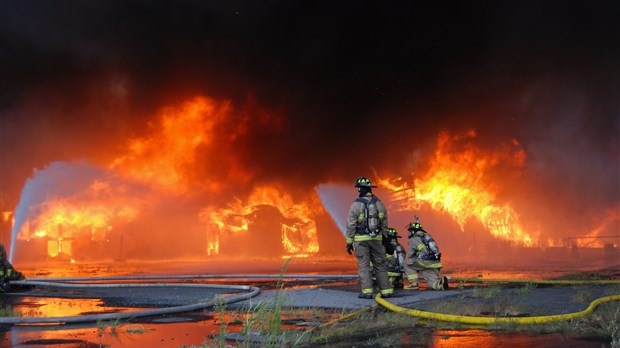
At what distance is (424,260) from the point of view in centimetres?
1028

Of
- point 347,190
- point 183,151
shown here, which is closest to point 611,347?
point 183,151

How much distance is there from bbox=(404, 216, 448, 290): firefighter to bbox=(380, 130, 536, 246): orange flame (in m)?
23.6

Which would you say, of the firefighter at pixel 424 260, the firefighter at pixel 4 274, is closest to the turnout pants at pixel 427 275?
the firefighter at pixel 424 260

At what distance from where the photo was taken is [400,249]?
11.2m

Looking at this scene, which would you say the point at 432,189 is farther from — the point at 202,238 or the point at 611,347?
the point at 611,347

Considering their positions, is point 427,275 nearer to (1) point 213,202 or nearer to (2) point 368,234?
(2) point 368,234

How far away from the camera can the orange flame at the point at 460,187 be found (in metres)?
33.2

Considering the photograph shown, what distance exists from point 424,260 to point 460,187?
25339mm

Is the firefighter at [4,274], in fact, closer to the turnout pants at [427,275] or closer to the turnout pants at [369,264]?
the turnout pants at [369,264]

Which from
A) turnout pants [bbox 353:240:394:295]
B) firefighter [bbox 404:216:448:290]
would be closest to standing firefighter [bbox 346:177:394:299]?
turnout pants [bbox 353:240:394:295]

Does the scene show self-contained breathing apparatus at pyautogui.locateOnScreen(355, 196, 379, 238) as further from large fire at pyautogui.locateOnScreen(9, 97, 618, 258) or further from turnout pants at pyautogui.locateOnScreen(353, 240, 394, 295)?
large fire at pyautogui.locateOnScreen(9, 97, 618, 258)

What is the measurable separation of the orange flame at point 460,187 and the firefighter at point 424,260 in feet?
77.4

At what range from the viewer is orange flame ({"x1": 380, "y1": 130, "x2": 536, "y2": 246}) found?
33.2 meters

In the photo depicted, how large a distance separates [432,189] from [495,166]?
15.5 ft
